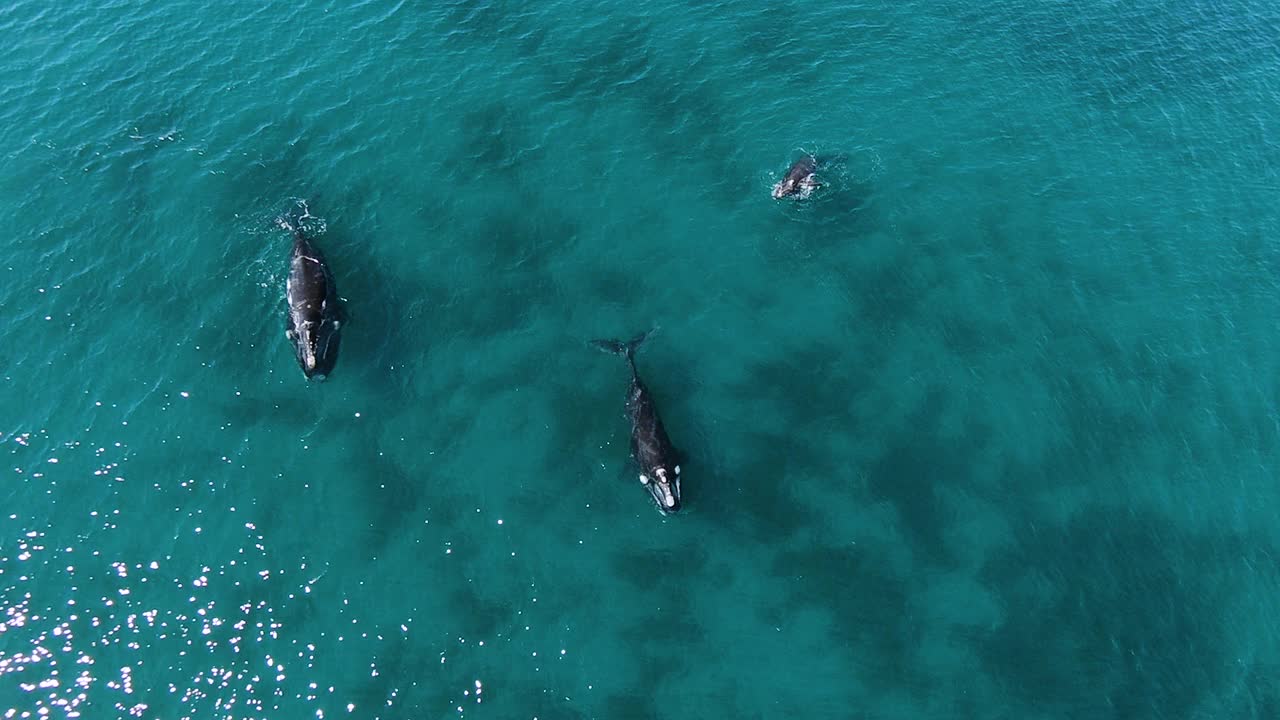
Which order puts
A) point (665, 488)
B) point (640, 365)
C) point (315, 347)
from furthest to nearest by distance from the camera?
point (640, 365)
point (315, 347)
point (665, 488)

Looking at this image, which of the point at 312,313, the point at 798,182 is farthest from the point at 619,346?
the point at 798,182

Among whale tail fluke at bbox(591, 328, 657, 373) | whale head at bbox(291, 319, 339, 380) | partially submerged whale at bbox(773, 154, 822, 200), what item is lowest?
whale tail fluke at bbox(591, 328, 657, 373)

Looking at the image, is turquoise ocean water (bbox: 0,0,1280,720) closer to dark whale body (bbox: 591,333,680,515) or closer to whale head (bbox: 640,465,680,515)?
whale head (bbox: 640,465,680,515)

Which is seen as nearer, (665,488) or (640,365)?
(665,488)

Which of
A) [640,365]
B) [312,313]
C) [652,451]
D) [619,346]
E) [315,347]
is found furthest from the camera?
[619,346]

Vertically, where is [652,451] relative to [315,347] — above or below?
below

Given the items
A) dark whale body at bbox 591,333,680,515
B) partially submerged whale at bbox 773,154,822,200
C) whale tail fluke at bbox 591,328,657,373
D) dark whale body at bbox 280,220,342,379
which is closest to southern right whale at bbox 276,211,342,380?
dark whale body at bbox 280,220,342,379

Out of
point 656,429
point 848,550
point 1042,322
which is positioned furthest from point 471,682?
point 1042,322

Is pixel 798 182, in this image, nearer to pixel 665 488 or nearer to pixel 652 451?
pixel 652 451
